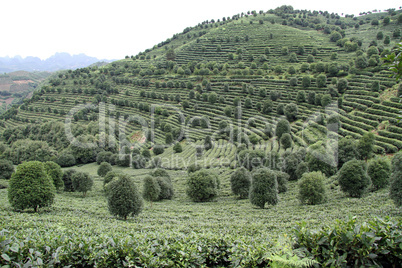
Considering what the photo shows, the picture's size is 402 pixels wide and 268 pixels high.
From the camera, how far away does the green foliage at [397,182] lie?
23.7 metres

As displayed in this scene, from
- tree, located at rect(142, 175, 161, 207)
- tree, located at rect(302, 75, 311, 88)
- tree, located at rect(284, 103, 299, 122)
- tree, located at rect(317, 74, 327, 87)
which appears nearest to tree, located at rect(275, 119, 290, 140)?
tree, located at rect(284, 103, 299, 122)

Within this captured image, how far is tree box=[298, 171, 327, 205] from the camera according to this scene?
31719mm

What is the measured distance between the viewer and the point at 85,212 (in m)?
29.9

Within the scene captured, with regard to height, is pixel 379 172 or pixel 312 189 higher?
pixel 379 172

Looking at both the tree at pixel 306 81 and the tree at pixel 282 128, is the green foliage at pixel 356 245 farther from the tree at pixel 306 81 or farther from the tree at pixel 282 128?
the tree at pixel 306 81

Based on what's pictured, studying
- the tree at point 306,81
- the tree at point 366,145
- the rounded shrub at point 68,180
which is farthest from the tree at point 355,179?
the tree at point 306,81

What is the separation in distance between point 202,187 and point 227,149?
1063 inches

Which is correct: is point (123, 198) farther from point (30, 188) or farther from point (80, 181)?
point (80, 181)

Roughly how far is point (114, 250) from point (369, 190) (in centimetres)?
3995

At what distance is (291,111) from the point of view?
68.5 m

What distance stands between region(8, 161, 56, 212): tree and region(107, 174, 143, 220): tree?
8.34 meters

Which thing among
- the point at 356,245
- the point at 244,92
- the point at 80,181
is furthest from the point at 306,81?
the point at 356,245

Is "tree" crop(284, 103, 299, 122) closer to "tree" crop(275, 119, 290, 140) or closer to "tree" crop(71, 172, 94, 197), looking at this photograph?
"tree" crop(275, 119, 290, 140)

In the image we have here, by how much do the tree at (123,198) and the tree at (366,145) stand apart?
39.7 m
